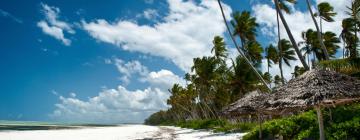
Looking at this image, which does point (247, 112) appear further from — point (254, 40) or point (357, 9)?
point (254, 40)

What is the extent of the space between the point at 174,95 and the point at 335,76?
2331 inches

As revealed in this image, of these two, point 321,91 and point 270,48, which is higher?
point 270,48

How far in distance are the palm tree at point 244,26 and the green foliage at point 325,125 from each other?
15.8m

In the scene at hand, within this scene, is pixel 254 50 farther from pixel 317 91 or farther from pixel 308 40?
pixel 317 91

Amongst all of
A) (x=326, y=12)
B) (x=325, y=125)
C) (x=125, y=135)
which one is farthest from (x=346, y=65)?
(x=125, y=135)

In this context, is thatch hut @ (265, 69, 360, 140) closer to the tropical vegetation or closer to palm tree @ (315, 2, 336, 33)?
the tropical vegetation

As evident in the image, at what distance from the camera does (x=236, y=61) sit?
3209 centimetres

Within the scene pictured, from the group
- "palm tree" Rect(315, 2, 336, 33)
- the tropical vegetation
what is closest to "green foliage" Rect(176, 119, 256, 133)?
the tropical vegetation

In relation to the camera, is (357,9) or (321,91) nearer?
(321,91)

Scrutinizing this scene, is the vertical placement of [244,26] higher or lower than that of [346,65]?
higher

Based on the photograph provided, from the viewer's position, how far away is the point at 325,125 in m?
12.2

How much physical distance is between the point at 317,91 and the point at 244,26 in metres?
21.5

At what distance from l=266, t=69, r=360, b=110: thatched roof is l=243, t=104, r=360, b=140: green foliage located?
4.40 ft

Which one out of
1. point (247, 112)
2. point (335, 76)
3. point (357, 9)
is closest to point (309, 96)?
point (335, 76)
